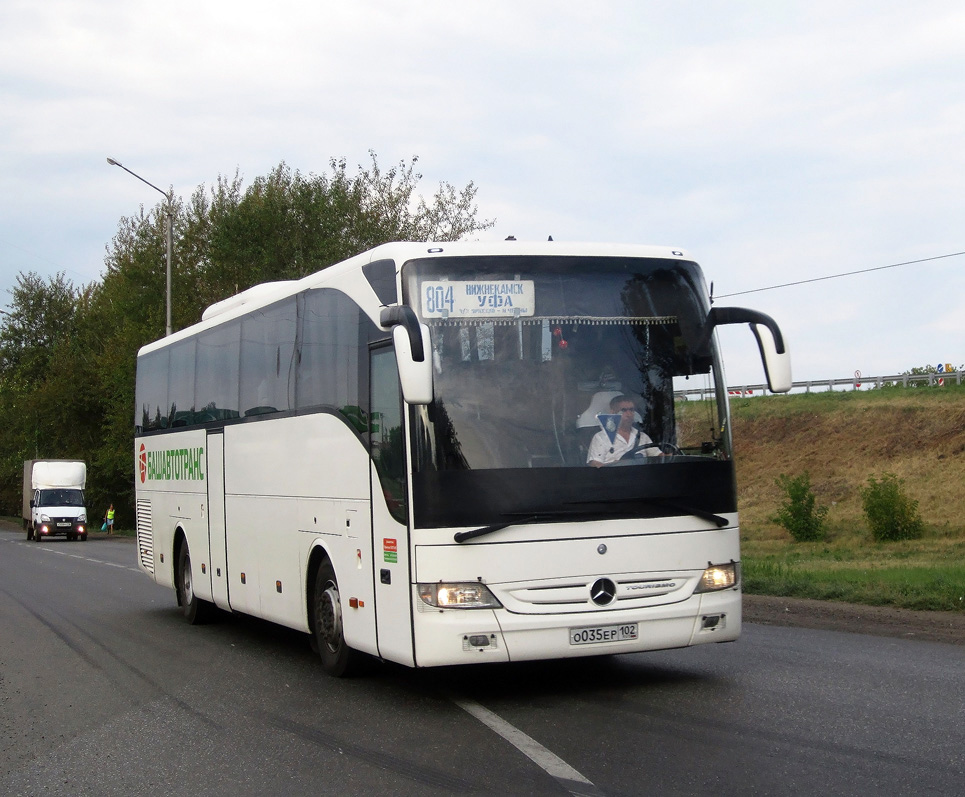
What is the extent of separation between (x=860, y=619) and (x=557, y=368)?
244 inches

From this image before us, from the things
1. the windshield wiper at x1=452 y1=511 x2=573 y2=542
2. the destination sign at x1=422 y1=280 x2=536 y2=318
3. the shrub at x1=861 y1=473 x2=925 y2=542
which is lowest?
the shrub at x1=861 y1=473 x2=925 y2=542

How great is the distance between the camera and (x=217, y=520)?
13.3 m

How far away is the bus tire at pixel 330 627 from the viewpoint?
9.69 metres

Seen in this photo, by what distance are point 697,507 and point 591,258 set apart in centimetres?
188

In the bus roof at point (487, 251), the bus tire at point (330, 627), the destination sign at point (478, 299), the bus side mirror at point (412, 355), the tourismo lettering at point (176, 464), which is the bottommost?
the bus tire at point (330, 627)

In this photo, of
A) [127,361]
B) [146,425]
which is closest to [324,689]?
[146,425]

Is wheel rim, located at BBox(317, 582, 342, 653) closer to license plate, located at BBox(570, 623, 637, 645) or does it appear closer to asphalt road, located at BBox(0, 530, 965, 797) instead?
asphalt road, located at BBox(0, 530, 965, 797)

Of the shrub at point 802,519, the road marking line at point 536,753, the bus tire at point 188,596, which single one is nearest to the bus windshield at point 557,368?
the road marking line at point 536,753

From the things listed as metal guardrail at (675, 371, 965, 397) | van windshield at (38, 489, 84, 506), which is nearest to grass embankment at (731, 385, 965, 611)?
metal guardrail at (675, 371, 965, 397)

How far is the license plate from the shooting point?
8.14 m

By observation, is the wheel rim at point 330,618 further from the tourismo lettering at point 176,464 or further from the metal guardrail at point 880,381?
the metal guardrail at point 880,381

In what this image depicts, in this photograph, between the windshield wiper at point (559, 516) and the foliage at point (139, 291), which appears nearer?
the windshield wiper at point (559, 516)

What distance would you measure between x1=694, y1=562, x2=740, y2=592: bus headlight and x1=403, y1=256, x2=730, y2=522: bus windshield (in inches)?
30.1

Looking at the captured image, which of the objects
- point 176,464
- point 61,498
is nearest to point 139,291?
point 61,498
